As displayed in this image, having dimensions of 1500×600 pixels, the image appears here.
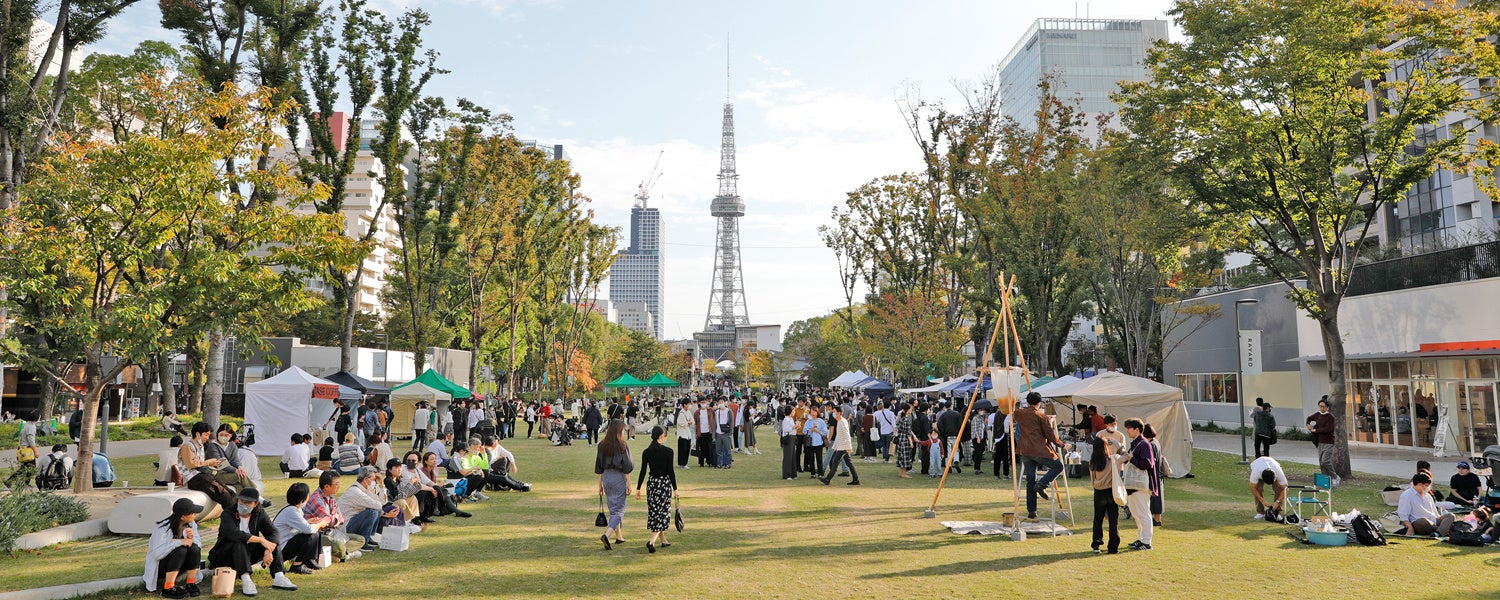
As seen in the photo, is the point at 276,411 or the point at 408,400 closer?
the point at 276,411

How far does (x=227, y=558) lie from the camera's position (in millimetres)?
7012

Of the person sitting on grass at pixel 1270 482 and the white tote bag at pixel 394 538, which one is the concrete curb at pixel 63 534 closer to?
the white tote bag at pixel 394 538

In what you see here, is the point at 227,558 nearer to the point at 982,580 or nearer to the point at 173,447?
the point at 982,580

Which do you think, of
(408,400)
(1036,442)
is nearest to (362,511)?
(1036,442)

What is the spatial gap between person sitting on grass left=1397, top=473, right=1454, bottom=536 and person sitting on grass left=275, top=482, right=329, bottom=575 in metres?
11.6

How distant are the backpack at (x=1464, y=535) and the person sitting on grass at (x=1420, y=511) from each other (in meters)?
0.19

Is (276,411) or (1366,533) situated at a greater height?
(276,411)

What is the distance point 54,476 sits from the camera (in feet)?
42.1

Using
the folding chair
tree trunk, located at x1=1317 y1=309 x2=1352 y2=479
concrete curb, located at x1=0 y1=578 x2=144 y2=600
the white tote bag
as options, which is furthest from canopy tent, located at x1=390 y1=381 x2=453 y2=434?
tree trunk, located at x1=1317 y1=309 x2=1352 y2=479

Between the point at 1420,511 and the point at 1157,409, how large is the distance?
20.5 ft

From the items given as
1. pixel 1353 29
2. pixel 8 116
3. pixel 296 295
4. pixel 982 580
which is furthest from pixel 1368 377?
pixel 8 116

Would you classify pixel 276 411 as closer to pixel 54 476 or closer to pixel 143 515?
pixel 54 476

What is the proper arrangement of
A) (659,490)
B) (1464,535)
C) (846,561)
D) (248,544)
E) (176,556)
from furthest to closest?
(1464,535) < (659,490) < (846,561) < (248,544) < (176,556)

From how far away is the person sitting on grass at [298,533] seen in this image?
25.2ft
